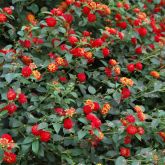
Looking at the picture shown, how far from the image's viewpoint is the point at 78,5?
9.54 feet

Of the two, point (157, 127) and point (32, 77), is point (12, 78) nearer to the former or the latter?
point (32, 77)

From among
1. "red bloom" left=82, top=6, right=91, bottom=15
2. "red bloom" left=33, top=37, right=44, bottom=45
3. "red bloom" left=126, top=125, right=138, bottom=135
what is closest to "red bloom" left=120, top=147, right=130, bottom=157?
"red bloom" left=126, top=125, right=138, bottom=135

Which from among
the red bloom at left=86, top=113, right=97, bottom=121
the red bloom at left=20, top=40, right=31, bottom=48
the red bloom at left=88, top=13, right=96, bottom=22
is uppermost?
the red bloom at left=88, top=13, right=96, bottom=22

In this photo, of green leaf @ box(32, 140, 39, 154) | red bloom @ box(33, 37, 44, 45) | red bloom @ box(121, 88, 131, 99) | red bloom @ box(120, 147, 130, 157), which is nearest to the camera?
green leaf @ box(32, 140, 39, 154)

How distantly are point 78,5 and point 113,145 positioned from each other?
1026 mm

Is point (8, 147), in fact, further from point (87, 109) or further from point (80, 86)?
point (80, 86)

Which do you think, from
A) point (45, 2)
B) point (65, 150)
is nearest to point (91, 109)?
point (65, 150)

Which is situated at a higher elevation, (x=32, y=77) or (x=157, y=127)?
(x=32, y=77)

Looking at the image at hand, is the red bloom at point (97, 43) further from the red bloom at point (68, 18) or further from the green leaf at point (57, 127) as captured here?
the green leaf at point (57, 127)

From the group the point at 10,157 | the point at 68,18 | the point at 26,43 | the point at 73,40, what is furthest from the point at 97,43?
the point at 10,157

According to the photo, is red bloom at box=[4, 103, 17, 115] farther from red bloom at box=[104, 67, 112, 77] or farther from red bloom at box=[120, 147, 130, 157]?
red bloom at box=[104, 67, 112, 77]

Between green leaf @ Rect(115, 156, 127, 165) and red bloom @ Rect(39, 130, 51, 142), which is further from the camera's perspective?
green leaf @ Rect(115, 156, 127, 165)

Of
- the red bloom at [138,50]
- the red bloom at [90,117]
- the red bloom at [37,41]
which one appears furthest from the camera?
the red bloom at [138,50]

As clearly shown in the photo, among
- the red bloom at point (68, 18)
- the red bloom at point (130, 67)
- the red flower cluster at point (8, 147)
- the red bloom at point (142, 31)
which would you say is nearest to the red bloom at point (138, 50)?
the red bloom at point (142, 31)
